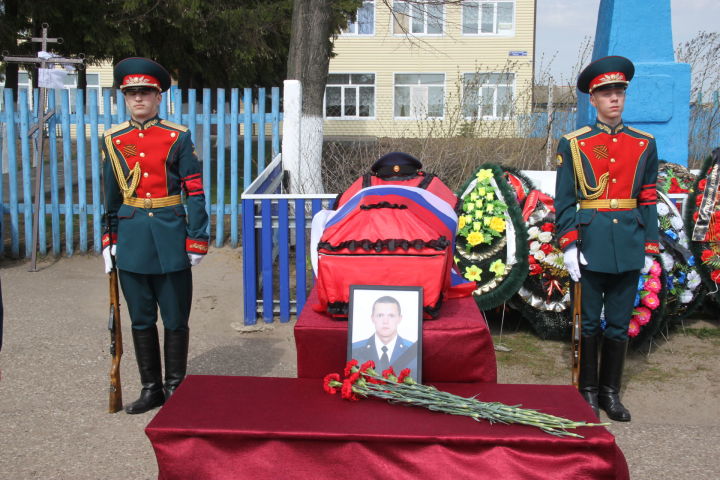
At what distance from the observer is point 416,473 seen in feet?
8.95

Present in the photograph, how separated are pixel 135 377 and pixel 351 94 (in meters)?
26.6

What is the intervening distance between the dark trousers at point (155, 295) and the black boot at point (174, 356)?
4 centimetres

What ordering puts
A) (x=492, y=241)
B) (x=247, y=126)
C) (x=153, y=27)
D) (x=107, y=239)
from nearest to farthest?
(x=107, y=239), (x=492, y=241), (x=247, y=126), (x=153, y=27)

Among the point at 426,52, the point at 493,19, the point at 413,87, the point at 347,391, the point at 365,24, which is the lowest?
the point at 347,391

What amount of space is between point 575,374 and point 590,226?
0.87 m

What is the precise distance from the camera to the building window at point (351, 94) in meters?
30.6

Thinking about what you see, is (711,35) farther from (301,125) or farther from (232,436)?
(232,436)

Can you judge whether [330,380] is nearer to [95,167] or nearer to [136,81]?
[136,81]

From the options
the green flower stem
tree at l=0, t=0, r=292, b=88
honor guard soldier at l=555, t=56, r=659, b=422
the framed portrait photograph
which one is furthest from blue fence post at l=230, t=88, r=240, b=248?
the green flower stem

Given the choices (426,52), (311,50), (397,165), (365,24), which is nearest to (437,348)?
(397,165)

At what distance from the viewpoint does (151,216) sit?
4.45m

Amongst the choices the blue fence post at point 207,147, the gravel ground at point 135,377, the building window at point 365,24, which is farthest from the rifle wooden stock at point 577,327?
the building window at point 365,24

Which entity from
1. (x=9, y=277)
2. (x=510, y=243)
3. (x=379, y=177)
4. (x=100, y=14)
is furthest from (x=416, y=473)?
(x=100, y=14)

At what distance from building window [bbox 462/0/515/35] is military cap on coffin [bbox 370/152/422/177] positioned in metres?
27.2
